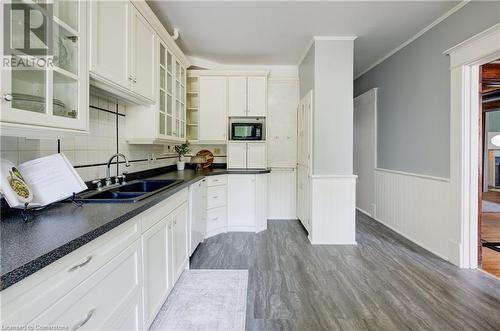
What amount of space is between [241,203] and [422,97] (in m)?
2.71

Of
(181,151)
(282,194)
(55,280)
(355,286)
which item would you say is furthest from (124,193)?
(282,194)

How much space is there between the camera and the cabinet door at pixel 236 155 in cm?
385

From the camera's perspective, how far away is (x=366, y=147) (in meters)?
4.49

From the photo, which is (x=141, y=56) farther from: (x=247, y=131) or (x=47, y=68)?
(x=247, y=131)

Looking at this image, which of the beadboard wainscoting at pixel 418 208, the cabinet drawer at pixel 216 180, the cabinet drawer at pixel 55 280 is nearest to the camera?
the cabinet drawer at pixel 55 280

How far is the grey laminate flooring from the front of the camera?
68.9 inches

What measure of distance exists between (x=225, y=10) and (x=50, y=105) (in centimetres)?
212

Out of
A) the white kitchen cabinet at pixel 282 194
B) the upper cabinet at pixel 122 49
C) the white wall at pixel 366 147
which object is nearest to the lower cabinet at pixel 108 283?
the upper cabinet at pixel 122 49

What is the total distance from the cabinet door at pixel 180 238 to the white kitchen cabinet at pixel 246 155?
161cm

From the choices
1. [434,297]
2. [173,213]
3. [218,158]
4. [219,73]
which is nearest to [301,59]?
[219,73]

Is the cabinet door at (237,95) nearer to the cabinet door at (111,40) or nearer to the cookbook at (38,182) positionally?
the cabinet door at (111,40)

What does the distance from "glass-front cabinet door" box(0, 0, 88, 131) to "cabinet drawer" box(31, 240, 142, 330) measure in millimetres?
686

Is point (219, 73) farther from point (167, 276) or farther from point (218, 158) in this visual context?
point (167, 276)

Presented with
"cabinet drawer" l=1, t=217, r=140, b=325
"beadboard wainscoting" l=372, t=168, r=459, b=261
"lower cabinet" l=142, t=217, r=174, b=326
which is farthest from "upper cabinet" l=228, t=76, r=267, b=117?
"cabinet drawer" l=1, t=217, r=140, b=325
